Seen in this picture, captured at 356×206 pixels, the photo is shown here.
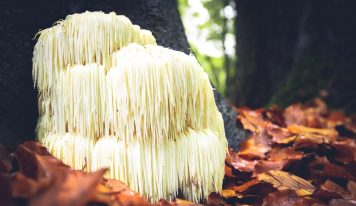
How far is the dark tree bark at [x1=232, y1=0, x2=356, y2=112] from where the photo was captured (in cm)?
547

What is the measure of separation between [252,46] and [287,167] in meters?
5.04

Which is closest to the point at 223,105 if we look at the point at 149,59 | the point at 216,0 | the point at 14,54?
the point at 149,59

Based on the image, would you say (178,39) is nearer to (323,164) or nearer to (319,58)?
(323,164)

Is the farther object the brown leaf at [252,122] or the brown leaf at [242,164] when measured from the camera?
the brown leaf at [252,122]

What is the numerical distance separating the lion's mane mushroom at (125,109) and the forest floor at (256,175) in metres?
0.12

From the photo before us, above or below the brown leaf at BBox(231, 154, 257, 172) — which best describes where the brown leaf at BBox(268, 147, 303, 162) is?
above

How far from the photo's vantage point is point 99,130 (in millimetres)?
1818

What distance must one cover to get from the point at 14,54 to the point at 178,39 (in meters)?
1.52

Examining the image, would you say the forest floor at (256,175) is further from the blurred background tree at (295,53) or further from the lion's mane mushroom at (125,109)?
the blurred background tree at (295,53)

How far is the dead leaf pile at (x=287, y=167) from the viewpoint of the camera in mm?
2061

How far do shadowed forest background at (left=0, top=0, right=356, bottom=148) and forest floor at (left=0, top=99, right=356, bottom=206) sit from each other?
Result: 368 millimetres

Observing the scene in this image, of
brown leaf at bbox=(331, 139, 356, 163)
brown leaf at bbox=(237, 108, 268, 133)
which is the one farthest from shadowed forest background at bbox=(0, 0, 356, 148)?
brown leaf at bbox=(331, 139, 356, 163)

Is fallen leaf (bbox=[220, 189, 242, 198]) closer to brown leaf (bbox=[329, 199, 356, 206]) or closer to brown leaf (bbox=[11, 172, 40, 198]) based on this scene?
brown leaf (bbox=[329, 199, 356, 206])

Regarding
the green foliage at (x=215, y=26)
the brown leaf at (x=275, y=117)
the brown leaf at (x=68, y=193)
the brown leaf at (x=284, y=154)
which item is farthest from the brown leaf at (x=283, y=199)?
the green foliage at (x=215, y=26)
